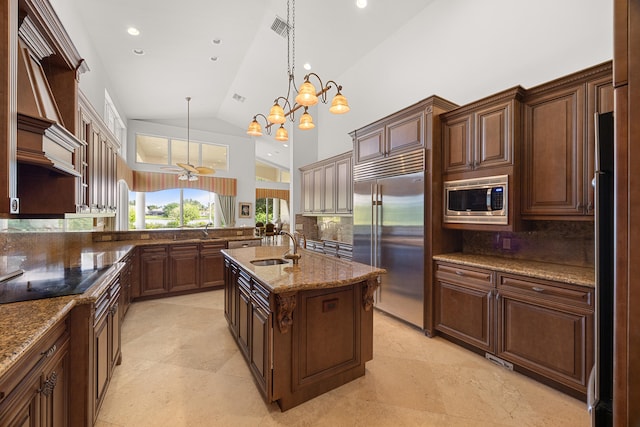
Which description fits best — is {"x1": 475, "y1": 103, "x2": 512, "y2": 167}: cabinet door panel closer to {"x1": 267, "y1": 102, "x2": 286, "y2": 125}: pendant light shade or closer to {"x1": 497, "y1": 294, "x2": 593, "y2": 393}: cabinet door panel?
{"x1": 497, "y1": 294, "x2": 593, "y2": 393}: cabinet door panel

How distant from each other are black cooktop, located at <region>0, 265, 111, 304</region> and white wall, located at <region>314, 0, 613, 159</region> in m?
4.08

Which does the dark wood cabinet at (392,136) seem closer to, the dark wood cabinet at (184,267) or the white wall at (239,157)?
the dark wood cabinet at (184,267)

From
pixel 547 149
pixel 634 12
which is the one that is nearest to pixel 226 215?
pixel 547 149

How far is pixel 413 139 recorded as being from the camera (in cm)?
312

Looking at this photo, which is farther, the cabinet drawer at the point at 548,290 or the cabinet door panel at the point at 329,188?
the cabinet door panel at the point at 329,188

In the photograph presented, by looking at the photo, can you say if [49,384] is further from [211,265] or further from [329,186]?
[329,186]

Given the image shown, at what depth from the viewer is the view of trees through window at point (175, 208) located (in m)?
8.31

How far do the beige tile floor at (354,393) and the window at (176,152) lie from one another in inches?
274

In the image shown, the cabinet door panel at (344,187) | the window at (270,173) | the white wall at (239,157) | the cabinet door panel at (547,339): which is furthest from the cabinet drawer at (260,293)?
the window at (270,173)

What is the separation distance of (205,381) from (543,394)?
2650 millimetres

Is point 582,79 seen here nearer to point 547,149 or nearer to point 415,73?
point 547,149

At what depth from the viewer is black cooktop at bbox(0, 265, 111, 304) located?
1503 millimetres

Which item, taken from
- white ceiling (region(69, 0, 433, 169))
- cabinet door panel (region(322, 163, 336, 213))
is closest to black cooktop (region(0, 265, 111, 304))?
white ceiling (region(69, 0, 433, 169))

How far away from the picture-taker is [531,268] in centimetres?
229
